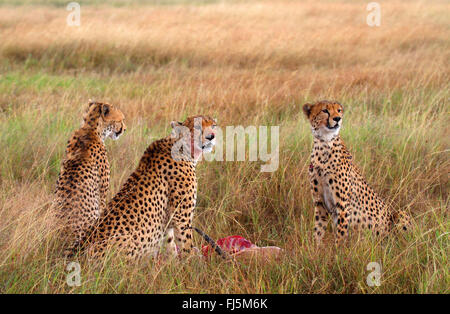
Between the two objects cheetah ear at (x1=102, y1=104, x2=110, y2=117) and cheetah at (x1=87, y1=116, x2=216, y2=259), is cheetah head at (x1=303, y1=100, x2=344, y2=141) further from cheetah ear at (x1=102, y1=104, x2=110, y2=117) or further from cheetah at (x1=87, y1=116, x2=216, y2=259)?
cheetah ear at (x1=102, y1=104, x2=110, y2=117)

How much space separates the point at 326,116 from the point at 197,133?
0.67 metres

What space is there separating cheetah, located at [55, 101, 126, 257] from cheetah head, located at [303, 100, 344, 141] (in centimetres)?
124

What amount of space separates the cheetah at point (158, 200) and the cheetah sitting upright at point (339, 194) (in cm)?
67

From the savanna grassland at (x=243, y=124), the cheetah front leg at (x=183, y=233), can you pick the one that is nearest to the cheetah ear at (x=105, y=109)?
the savanna grassland at (x=243, y=124)

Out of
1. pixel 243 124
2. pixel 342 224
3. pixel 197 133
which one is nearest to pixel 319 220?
pixel 342 224

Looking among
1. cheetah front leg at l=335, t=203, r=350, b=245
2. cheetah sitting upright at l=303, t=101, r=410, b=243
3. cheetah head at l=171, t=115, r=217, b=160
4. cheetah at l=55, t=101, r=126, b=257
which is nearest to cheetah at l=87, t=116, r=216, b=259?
cheetah head at l=171, t=115, r=217, b=160

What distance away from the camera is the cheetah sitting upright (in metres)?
3.41

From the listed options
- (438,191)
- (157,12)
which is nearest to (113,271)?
(438,191)

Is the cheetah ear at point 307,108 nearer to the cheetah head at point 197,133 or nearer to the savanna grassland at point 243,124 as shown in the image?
the cheetah head at point 197,133

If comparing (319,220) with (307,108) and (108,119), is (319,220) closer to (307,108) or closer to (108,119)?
(307,108)

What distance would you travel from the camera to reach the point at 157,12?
14.8 meters

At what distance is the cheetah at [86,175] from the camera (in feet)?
11.3
